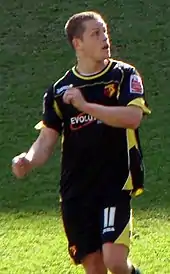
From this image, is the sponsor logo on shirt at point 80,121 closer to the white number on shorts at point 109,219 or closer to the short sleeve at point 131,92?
the short sleeve at point 131,92

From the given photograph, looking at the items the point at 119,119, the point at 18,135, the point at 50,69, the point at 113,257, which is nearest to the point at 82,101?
the point at 119,119

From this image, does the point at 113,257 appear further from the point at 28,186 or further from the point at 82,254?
the point at 28,186

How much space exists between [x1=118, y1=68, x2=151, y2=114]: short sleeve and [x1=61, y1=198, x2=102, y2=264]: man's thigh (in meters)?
0.57

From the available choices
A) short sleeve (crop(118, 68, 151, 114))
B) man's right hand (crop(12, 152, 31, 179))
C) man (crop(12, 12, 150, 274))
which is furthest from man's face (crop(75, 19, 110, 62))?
man's right hand (crop(12, 152, 31, 179))

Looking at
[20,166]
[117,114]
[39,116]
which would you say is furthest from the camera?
[39,116]

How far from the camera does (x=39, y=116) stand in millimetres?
8078

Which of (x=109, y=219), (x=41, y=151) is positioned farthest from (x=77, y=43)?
(x=109, y=219)

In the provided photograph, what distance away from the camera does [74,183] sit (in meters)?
4.31

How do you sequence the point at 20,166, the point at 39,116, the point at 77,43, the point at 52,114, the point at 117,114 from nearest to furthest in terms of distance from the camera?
the point at 117,114
the point at 20,166
the point at 77,43
the point at 52,114
the point at 39,116

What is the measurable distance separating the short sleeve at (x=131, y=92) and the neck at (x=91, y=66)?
0.13 metres

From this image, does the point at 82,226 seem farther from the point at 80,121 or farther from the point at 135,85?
the point at 135,85

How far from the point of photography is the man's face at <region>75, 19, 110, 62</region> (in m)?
4.16

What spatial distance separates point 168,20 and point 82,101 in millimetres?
6044

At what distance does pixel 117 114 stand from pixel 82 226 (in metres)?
0.69
